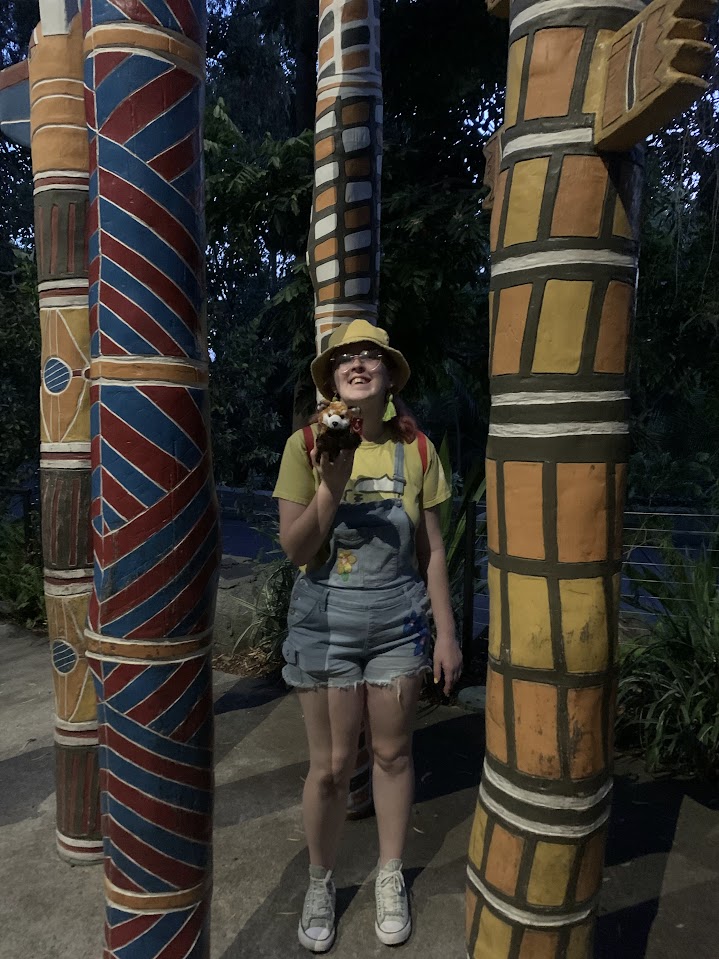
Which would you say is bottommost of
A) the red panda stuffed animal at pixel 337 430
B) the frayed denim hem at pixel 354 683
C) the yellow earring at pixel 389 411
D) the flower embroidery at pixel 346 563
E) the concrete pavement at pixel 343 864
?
the concrete pavement at pixel 343 864

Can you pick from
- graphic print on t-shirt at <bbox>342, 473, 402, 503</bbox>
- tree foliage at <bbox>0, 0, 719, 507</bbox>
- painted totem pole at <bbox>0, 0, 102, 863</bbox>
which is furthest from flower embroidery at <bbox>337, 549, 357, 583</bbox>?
tree foliage at <bbox>0, 0, 719, 507</bbox>

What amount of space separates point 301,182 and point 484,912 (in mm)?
4948

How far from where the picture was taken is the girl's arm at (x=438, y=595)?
6.68 feet

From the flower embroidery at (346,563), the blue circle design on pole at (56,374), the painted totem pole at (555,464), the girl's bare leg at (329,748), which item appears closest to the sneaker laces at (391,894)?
the girl's bare leg at (329,748)

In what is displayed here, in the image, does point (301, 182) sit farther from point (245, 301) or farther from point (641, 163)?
point (245, 301)

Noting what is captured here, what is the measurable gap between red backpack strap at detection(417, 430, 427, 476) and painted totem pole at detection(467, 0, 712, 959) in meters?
0.58

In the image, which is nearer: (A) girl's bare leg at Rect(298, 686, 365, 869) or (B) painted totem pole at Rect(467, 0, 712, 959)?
(B) painted totem pole at Rect(467, 0, 712, 959)

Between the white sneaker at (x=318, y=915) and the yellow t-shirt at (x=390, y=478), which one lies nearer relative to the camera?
the yellow t-shirt at (x=390, y=478)

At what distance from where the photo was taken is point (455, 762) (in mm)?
3439

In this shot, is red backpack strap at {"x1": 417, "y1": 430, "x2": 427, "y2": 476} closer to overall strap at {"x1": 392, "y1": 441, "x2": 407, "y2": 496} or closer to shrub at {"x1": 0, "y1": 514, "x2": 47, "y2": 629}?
overall strap at {"x1": 392, "y1": 441, "x2": 407, "y2": 496}

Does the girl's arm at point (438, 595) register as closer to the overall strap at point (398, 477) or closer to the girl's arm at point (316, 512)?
the overall strap at point (398, 477)

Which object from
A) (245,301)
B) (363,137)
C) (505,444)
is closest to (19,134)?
(363,137)

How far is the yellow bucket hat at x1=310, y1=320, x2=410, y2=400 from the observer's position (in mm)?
1881

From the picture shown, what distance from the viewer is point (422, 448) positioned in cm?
206
